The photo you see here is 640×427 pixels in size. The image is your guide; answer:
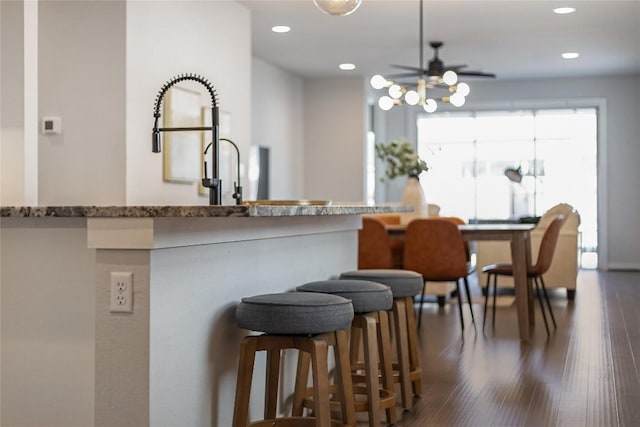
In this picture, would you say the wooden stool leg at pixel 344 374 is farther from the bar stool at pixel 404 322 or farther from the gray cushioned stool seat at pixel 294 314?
the bar stool at pixel 404 322

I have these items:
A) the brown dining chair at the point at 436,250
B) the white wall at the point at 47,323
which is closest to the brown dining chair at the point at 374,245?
the brown dining chair at the point at 436,250

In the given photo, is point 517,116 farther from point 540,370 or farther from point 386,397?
point 386,397

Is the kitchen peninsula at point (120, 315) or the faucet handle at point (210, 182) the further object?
the faucet handle at point (210, 182)

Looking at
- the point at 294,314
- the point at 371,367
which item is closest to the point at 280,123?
the point at 371,367

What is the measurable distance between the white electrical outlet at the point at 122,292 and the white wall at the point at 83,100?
2.74 m

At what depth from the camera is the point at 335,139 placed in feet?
35.2

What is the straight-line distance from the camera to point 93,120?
5.10 meters

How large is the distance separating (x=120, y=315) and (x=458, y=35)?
6398mm

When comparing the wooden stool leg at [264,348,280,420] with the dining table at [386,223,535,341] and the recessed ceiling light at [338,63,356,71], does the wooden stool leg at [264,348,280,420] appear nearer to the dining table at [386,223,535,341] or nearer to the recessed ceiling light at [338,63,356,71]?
the dining table at [386,223,535,341]

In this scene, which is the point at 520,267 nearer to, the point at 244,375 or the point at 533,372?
the point at 533,372

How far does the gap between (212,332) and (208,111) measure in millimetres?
3556

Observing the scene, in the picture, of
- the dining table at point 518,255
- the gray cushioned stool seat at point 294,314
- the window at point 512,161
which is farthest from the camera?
the window at point 512,161

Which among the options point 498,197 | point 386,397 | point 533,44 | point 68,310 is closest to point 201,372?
point 68,310

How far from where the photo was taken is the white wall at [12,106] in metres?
3.06
